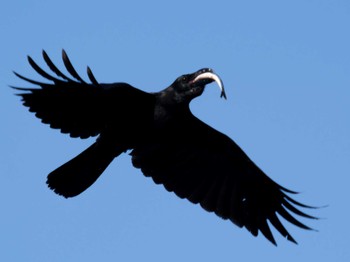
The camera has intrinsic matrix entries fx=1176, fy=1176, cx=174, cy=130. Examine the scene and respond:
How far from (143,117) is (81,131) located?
0.73 meters

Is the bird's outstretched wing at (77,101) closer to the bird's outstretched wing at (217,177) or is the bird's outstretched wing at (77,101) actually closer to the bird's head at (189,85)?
the bird's head at (189,85)

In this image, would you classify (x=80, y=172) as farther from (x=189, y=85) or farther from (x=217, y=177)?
(x=217, y=177)

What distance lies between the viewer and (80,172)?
12.9 meters

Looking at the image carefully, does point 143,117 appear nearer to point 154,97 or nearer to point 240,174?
point 154,97

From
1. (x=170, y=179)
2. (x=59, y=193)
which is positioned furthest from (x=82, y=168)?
(x=170, y=179)

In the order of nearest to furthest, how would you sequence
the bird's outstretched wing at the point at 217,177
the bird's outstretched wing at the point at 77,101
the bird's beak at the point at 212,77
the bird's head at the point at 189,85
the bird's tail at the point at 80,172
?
the bird's outstretched wing at the point at 77,101, the bird's beak at the point at 212,77, the bird's head at the point at 189,85, the bird's tail at the point at 80,172, the bird's outstretched wing at the point at 217,177

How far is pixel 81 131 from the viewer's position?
12.5 metres

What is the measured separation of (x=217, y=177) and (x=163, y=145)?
840 mm

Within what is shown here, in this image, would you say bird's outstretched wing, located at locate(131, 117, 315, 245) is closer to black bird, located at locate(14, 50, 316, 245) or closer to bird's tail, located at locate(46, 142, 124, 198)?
black bird, located at locate(14, 50, 316, 245)

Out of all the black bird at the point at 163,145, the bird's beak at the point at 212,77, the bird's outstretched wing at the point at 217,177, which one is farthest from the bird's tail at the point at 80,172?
the bird's beak at the point at 212,77

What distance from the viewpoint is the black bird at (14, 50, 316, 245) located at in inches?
482

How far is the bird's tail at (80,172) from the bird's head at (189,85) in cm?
94

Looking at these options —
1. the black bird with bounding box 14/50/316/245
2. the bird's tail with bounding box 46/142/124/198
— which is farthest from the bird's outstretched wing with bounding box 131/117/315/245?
the bird's tail with bounding box 46/142/124/198

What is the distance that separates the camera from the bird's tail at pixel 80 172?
12.8 metres
